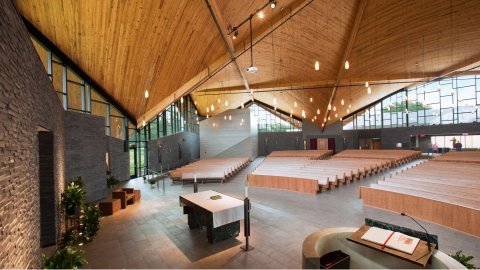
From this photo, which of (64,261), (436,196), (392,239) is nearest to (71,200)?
(64,261)

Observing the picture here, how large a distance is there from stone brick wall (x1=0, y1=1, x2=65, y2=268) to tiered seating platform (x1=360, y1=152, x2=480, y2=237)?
7139mm

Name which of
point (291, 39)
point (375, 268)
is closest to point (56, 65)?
point (291, 39)

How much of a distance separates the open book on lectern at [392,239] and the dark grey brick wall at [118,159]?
36.3ft

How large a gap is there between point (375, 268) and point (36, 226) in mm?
4348

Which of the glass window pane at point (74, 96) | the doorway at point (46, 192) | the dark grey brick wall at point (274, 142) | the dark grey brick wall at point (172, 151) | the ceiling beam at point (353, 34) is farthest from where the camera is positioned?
the dark grey brick wall at point (274, 142)

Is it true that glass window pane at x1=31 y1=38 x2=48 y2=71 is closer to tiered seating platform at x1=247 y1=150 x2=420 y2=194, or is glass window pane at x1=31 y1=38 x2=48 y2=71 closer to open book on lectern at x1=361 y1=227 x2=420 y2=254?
tiered seating platform at x1=247 y1=150 x2=420 y2=194

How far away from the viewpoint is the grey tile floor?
425 cm

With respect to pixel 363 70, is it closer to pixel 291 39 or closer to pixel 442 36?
pixel 442 36

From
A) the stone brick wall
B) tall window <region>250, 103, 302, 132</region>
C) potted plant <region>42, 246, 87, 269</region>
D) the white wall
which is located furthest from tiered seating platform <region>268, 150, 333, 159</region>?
the stone brick wall

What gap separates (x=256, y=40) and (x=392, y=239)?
823cm

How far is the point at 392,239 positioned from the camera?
256cm

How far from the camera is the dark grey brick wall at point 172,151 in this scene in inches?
585

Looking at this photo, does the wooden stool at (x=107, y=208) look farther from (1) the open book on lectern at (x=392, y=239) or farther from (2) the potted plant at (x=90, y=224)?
(1) the open book on lectern at (x=392, y=239)

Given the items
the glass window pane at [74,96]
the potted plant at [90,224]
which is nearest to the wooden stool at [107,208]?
the potted plant at [90,224]
